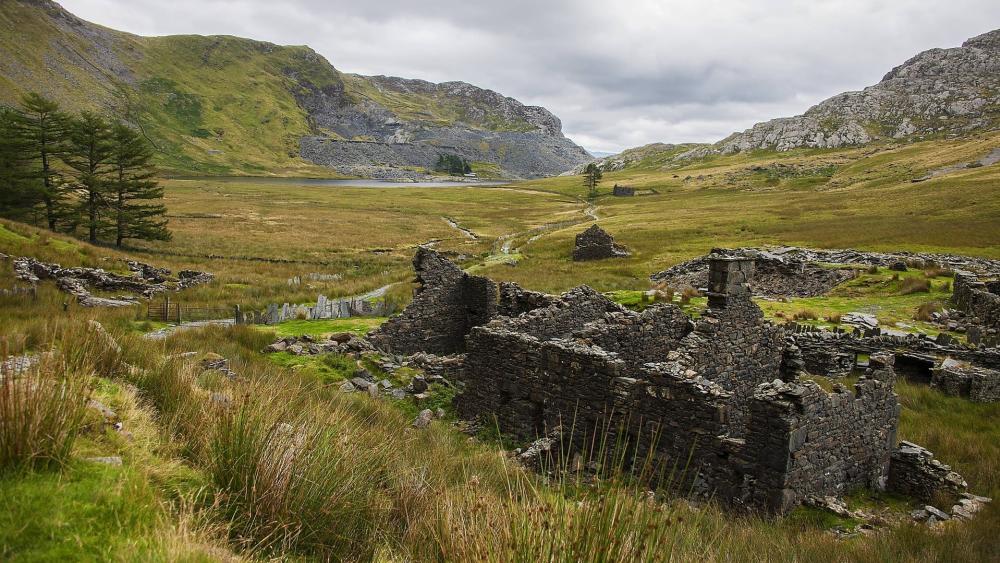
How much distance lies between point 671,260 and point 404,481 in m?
43.9

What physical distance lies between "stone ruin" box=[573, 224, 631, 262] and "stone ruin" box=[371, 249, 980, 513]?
3608 centimetres

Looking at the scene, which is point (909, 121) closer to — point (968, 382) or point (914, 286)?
point (914, 286)

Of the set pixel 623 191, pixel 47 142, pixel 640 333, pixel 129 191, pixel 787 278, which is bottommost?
pixel 787 278

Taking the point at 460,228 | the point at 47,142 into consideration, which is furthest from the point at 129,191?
the point at 460,228

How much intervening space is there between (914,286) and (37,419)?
30479mm

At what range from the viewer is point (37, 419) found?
4.16 metres

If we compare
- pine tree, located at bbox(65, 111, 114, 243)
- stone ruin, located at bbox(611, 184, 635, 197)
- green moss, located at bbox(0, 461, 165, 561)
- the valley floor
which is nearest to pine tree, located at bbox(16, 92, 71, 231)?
pine tree, located at bbox(65, 111, 114, 243)

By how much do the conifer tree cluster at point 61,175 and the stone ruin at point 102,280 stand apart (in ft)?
50.2

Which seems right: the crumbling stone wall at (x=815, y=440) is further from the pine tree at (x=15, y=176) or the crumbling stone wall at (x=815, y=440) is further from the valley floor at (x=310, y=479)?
the pine tree at (x=15, y=176)

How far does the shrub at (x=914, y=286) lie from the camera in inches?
994

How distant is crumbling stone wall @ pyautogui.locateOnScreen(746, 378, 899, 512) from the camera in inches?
323

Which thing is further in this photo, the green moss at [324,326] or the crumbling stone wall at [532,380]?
the green moss at [324,326]

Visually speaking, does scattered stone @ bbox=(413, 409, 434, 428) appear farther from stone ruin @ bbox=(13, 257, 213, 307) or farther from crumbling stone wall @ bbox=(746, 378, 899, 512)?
stone ruin @ bbox=(13, 257, 213, 307)

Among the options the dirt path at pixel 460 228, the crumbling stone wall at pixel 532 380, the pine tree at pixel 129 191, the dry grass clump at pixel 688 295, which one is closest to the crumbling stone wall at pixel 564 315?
the crumbling stone wall at pixel 532 380
